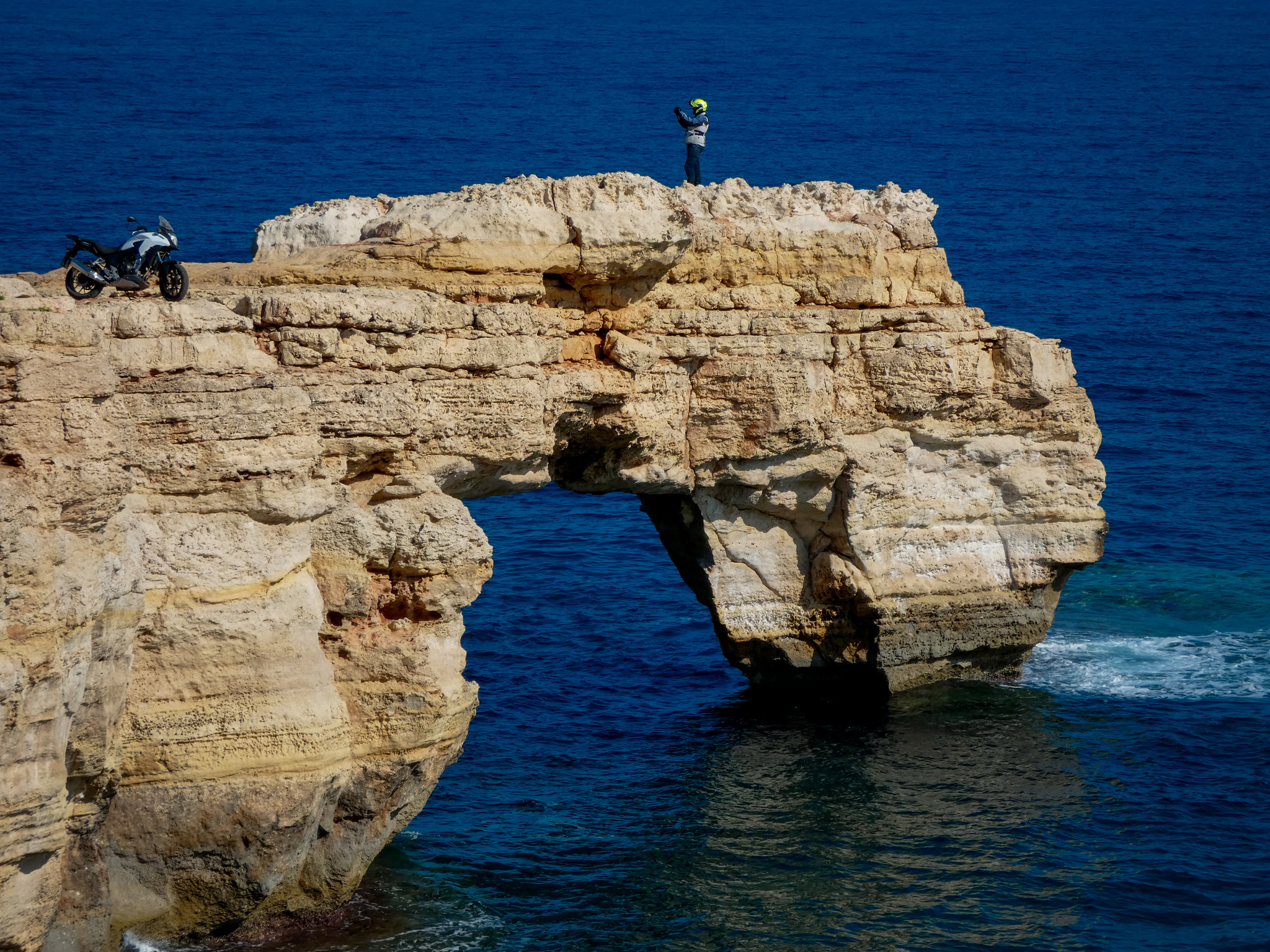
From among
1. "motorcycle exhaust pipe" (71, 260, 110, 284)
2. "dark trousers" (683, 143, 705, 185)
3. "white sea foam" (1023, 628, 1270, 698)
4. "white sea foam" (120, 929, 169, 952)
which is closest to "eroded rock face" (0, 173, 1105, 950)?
"white sea foam" (120, 929, 169, 952)

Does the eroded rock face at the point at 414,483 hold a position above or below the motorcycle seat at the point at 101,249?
below

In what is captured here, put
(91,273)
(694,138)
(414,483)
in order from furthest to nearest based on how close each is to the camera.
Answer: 1. (694,138)
2. (414,483)
3. (91,273)

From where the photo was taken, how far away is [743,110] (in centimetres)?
7975

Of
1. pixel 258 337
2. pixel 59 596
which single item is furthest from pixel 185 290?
pixel 59 596

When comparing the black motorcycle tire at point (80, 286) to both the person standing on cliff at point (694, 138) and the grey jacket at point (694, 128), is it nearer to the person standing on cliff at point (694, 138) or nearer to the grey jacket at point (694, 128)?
the person standing on cliff at point (694, 138)

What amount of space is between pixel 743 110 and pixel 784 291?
54968 mm

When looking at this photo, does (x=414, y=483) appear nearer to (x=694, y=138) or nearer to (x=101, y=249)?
(x=101, y=249)

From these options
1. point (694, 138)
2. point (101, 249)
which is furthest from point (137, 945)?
point (694, 138)

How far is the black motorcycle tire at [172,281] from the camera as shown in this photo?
66.9 ft

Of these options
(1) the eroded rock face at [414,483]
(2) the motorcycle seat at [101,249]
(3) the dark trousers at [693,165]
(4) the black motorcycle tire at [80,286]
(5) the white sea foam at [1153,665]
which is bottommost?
(5) the white sea foam at [1153,665]

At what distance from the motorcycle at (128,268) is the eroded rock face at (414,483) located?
0.41m

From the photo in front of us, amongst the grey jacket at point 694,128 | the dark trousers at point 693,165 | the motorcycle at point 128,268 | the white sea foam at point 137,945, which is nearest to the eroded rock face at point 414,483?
the white sea foam at point 137,945

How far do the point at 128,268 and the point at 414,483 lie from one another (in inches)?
183

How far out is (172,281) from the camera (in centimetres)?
2052
